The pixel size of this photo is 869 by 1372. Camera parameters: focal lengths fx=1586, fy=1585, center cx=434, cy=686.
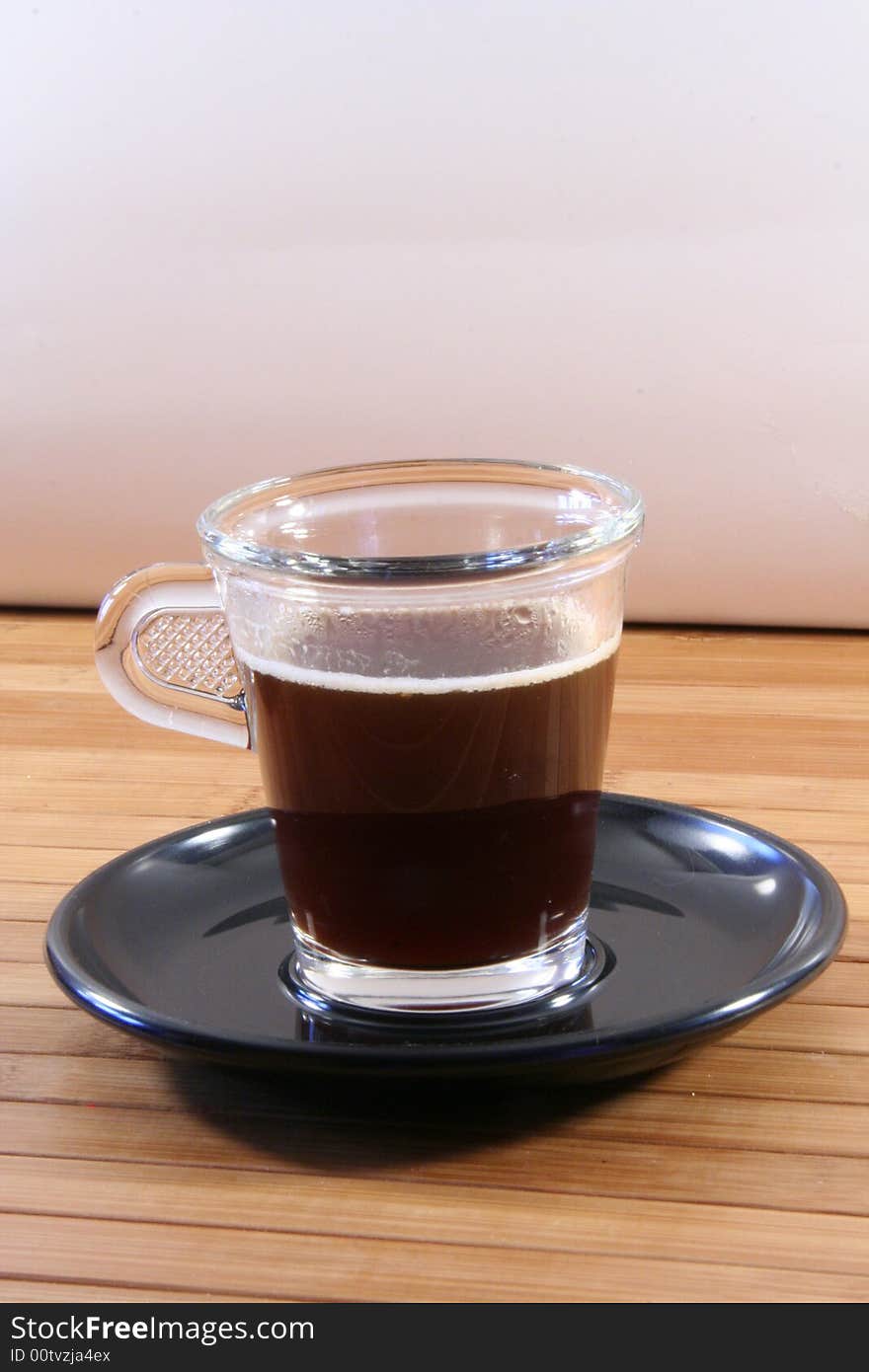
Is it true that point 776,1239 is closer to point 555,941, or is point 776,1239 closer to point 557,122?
point 555,941

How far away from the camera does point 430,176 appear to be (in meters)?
1.22

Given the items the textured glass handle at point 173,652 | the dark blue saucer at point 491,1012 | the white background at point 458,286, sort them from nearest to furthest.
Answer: the dark blue saucer at point 491,1012 → the textured glass handle at point 173,652 → the white background at point 458,286

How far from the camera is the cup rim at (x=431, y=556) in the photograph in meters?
0.52

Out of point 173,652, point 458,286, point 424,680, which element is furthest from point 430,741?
point 458,286

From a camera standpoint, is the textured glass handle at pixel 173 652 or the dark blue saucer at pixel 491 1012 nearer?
the dark blue saucer at pixel 491 1012

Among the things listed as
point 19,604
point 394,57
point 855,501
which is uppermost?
point 394,57

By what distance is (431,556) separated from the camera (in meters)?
0.56

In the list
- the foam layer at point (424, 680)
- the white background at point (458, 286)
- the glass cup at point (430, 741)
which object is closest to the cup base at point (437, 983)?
the glass cup at point (430, 741)

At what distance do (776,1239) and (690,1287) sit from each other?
0.12ft

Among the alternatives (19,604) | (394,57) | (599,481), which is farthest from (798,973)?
(19,604)

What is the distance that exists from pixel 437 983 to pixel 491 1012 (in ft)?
0.07

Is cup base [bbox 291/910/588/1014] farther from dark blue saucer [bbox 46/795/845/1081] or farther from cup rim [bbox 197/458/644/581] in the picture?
cup rim [bbox 197/458/644/581]

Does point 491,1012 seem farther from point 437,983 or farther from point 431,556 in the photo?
point 431,556

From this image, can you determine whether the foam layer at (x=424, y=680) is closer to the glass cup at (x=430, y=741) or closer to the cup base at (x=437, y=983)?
the glass cup at (x=430, y=741)
